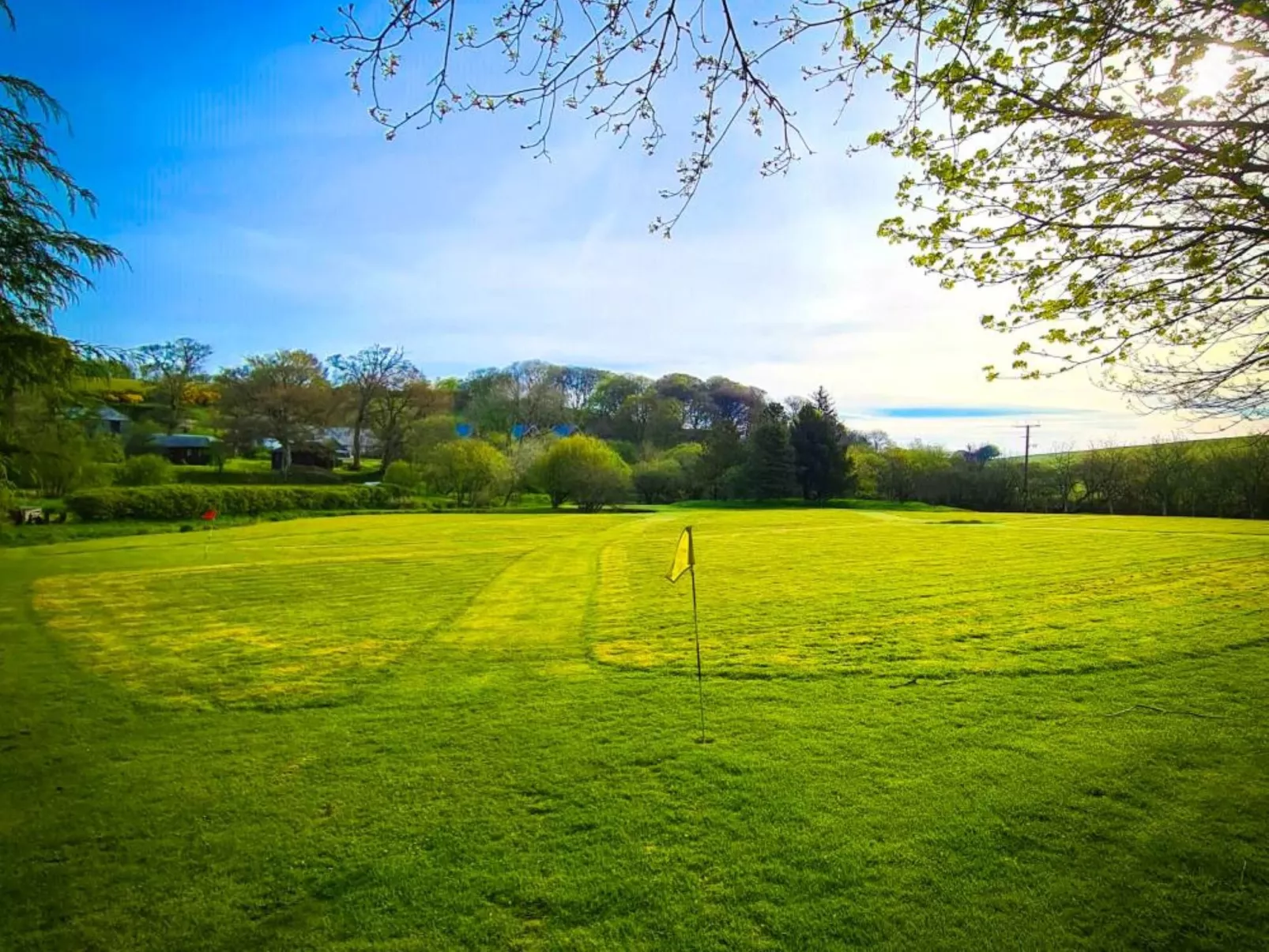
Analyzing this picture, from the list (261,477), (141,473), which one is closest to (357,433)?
(261,477)

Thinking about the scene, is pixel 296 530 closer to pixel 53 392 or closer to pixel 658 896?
pixel 53 392

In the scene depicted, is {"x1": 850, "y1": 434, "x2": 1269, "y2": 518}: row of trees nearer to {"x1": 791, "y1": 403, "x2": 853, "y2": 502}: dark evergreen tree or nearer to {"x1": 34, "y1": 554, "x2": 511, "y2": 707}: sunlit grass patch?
{"x1": 791, "y1": 403, "x2": 853, "y2": 502}: dark evergreen tree

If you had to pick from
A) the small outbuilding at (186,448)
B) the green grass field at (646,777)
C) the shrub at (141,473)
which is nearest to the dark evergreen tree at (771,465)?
the shrub at (141,473)

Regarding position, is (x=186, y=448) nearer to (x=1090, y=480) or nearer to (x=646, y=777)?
(x=646, y=777)

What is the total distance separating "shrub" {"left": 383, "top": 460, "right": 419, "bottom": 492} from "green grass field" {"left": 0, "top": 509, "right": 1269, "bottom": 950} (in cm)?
4818

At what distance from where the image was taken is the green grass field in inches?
141

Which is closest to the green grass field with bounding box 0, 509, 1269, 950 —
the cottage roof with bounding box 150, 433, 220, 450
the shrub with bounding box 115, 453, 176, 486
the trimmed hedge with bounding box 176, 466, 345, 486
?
the shrub with bounding box 115, 453, 176, 486

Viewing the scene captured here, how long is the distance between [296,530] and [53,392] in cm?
2309

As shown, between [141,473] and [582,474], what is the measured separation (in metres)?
31.5

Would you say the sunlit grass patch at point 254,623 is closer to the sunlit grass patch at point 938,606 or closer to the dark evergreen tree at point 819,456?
the sunlit grass patch at point 938,606

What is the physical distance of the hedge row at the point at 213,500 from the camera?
35.0 m

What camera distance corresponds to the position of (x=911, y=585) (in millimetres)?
13734

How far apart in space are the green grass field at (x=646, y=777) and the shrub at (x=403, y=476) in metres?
48.2

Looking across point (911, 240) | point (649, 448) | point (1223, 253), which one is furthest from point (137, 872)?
point (649, 448)
